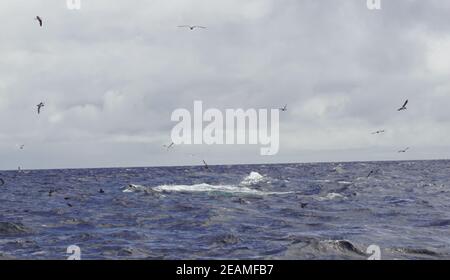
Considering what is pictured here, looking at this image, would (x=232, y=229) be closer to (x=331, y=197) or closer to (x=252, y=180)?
(x=331, y=197)

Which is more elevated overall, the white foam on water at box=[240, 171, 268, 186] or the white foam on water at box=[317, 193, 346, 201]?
the white foam on water at box=[240, 171, 268, 186]

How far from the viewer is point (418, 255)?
77.3 feet

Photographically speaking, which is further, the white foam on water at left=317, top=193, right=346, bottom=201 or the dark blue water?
the white foam on water at left=317, top=193, right=346, bottom=201

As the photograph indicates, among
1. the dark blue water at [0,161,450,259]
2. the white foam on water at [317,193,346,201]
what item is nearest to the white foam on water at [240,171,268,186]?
the white foam on water at [317,193,346,201]

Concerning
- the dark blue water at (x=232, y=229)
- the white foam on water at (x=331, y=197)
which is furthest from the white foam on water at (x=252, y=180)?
the dark blue water at (x=232, y=229)

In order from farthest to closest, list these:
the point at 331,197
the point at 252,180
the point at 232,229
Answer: the point at 252,180, the point at 331,197, the point at 232,229

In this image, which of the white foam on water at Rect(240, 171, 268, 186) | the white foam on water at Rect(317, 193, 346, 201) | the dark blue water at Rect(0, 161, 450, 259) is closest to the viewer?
the dark blue water at Rect(0, 161, 450, 259)

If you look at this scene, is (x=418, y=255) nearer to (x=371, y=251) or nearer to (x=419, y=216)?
(x=371, y=251)

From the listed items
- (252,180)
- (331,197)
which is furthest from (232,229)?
(252,180)

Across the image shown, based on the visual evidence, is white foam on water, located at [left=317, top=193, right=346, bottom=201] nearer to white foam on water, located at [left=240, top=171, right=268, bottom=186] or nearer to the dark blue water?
the dark blue water

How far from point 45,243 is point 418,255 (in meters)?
17.4

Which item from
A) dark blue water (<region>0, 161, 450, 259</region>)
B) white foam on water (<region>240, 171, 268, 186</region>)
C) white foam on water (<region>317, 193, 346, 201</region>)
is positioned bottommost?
dark blue water (<region>0, 161, 450, 259</region>)

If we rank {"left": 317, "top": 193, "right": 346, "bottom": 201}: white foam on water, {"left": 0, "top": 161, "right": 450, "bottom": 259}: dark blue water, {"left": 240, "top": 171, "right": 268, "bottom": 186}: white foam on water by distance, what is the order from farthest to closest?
{"left": 240, "top": 171, "right": 268, "bottom": 186}: white foam on water → {"left": 317, "top": 193, "right": 346, "bottom": 201}: white foam on water → {"left": 0, "top": 161, "right": 450, "bottom": 259}: dark blue water
